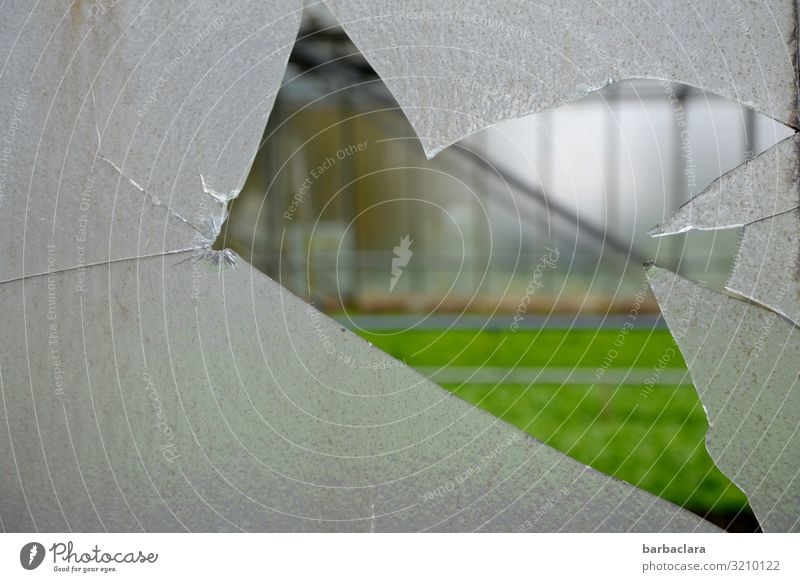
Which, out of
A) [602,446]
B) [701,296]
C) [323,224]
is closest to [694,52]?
[701,296]

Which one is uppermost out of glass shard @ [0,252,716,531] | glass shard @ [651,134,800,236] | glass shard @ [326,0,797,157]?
glass shard @ [326,0,797,157]

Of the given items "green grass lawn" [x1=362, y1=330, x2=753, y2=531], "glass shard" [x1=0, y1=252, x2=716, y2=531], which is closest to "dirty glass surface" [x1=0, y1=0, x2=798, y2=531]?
"glass shard" [x1=0, y1=252, x2=716, y2=531]

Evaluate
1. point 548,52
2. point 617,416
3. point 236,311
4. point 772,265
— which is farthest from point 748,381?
point 617,416

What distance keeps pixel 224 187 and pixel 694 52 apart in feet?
2.01

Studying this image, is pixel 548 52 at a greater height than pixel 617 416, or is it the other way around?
pixel 548 52

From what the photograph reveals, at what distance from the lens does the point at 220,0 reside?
100 centimetres

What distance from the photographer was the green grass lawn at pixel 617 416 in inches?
80.1

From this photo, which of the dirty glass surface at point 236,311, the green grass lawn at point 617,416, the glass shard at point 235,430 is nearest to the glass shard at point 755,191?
the dirty glass surface at point 236,311

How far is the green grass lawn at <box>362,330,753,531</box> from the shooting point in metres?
2.04

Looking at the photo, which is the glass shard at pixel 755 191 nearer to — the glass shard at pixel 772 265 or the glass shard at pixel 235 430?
the glass shard at pixel 772 265

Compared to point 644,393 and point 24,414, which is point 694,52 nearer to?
point 24,414

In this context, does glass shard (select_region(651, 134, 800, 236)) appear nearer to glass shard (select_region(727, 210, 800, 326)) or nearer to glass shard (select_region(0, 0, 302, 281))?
glass shard (select_region(727, 210, 800, 326))

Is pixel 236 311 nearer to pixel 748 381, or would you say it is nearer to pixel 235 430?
pixel 235 430

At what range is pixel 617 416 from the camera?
291cm
